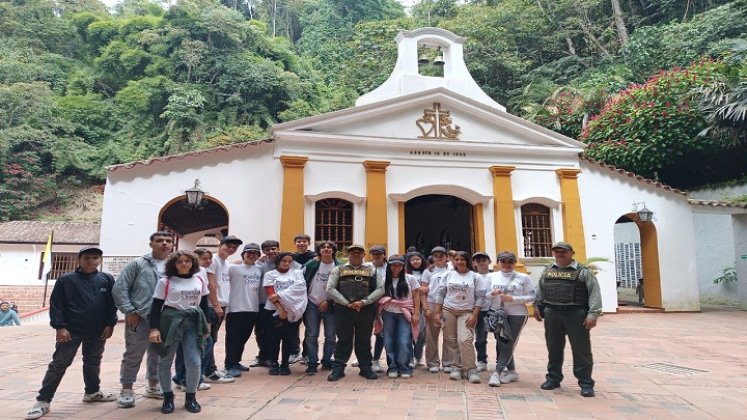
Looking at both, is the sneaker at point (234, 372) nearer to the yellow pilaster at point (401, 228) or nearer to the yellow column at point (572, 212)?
the yellow pilaster at point (401, 228)

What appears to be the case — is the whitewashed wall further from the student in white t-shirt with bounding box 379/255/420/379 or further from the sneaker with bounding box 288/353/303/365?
the sneaker with bounding box 288/353/303/365

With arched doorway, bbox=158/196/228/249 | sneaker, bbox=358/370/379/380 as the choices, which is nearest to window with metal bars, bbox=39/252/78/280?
arched doorway, bbox=158/196/228/249

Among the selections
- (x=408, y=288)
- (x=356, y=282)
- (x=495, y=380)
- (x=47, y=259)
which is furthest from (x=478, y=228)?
(x=47, y=259)

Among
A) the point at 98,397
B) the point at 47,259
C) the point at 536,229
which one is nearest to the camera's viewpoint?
the point at 98,397

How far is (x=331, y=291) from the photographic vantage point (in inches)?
205

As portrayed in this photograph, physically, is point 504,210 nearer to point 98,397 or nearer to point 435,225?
point 435,225

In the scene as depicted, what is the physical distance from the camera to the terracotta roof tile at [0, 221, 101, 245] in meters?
20.2

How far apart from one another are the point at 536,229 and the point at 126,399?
9943 mm

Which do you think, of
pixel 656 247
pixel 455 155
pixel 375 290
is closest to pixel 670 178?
pixel 656 247

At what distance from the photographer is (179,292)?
4.05 metres

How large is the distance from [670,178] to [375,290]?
15.1 m

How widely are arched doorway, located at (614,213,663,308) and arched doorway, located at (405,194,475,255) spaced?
4.49 m

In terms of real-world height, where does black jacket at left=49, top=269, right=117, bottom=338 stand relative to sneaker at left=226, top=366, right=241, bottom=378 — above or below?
above

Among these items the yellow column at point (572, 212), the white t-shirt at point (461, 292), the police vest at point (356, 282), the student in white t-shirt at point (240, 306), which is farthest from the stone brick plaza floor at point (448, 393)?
the yellow column at point (572, 212)
